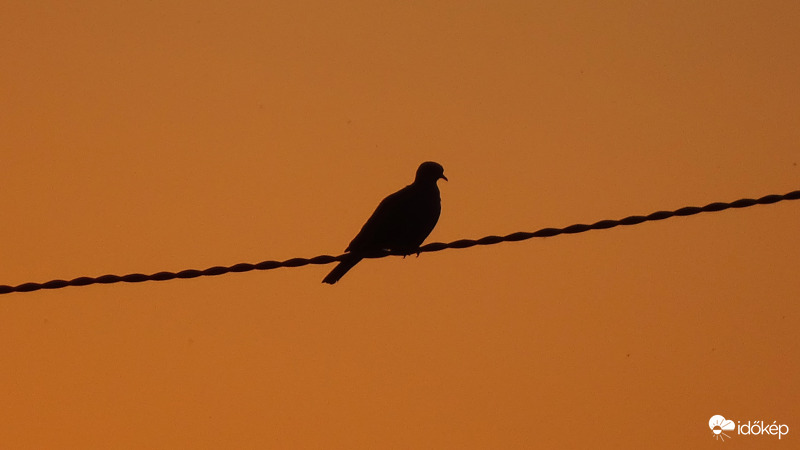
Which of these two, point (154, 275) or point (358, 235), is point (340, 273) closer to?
point (358, 235)

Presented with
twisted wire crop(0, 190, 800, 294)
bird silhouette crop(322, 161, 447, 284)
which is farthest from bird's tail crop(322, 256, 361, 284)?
twisted wire crop(0, 190, 800, 294)

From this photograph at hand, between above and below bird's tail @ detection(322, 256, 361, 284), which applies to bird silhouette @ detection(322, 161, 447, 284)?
above

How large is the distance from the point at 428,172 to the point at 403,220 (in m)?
0.50

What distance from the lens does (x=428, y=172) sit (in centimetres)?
777

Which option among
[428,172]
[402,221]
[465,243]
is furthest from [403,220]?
[465,243]

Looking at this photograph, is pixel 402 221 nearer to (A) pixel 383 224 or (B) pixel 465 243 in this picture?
(A) pixel 383 224

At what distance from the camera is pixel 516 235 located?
4805mm

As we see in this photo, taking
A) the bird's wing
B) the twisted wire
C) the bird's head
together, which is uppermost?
the bird's head

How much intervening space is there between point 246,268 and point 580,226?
4.32ft

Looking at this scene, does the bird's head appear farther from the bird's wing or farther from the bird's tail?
the bird's tail

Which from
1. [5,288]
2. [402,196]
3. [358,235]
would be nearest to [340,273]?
[358,235]

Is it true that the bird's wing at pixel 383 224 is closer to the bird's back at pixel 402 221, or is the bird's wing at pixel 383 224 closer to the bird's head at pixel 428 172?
the bird's back at pixel 402 221

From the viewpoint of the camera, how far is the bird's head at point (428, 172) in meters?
7.77

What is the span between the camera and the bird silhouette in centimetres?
718
